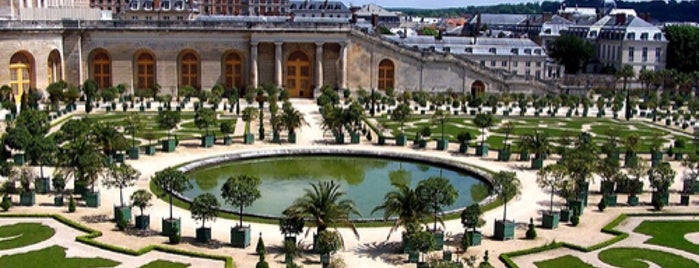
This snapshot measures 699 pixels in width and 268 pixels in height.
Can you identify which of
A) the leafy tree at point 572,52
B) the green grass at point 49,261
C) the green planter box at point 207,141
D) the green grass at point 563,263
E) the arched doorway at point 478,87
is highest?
the leafy tree at point 572,52

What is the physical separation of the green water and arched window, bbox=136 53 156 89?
31.4 meters

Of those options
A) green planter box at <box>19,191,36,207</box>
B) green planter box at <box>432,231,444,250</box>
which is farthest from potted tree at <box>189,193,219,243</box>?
green planter box at <box>19,191,36,207</box>

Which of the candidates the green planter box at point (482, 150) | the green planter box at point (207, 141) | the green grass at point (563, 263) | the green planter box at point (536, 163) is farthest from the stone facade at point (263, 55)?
the green grass at point (563, 263)

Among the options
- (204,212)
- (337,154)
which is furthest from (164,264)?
(337,154)

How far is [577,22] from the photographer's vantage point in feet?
407

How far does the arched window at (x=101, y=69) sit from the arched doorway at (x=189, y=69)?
619cm

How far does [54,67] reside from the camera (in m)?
71.4

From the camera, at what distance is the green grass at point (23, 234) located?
1145 inches

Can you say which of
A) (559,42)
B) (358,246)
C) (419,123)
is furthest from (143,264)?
(559,42)

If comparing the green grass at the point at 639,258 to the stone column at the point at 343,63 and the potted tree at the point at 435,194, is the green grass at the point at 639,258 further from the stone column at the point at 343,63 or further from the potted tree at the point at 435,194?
the stone column at the point at 343,63

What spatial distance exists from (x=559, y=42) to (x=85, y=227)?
3163 inches

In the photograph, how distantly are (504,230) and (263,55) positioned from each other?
4796 centimetres

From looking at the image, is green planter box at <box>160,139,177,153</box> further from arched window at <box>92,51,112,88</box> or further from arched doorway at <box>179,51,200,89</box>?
arched window at <box>92,51,112,88</box>

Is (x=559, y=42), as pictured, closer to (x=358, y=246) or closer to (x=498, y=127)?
(x=498, y=127)
